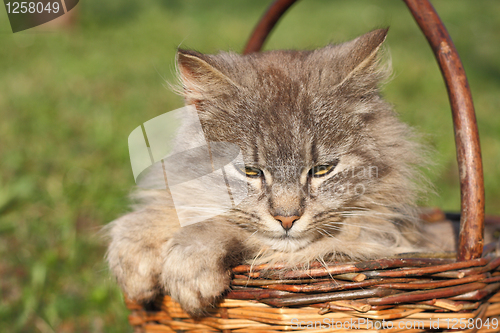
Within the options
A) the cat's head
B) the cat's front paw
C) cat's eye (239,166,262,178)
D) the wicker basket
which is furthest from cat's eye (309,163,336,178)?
the cat's front paw

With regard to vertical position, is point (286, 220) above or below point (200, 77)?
below

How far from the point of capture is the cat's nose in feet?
5.11

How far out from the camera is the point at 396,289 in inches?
57.1

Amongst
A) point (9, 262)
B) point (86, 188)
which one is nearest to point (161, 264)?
point (9, 262)

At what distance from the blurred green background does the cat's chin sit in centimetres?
90

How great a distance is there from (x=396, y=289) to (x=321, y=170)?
1.71 ft

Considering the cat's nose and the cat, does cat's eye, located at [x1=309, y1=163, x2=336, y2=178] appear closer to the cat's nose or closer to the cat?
the cat

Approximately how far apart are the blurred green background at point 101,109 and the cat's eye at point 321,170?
729 mm

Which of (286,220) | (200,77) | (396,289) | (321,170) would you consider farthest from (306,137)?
(396,289)

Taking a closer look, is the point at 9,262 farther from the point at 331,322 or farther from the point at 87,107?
the point at 87,107

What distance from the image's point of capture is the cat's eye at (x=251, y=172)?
167 centimetres

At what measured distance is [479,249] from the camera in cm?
153

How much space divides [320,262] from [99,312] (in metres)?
1.38

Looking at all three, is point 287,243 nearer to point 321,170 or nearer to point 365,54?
point 321,170
